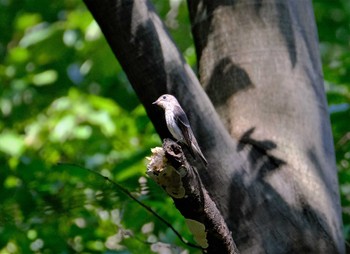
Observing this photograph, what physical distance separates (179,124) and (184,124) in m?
0.02

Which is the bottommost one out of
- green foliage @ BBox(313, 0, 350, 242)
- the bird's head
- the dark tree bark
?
green foliage @ BBox(313, 0, 350, 242)

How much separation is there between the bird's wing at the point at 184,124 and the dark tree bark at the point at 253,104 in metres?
0.18

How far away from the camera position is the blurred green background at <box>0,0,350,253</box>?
3.35 metres

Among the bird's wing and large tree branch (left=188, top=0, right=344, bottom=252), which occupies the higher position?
the bird's wing

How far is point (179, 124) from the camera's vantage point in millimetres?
2326

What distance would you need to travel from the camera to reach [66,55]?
233 inches

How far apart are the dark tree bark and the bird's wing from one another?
18cm

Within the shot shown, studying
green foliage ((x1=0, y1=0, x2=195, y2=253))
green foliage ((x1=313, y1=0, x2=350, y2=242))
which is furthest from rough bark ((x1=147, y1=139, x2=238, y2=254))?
green foliage ((x1=313, y1=0, x2=350, y2=242))

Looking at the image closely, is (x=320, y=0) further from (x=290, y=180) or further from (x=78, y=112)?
(x=290, y=180)

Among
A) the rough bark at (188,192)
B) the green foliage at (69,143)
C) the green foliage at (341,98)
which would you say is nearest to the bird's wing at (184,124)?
the rough bark at (188,192)

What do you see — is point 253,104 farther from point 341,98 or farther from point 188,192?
point 341,98

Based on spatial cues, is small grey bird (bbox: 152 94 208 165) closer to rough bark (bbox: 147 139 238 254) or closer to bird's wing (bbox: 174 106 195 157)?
bird's wing (bbox: 174 106 195 157)

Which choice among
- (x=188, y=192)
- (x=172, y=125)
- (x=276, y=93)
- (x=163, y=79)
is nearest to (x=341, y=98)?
(x=276, y=93)

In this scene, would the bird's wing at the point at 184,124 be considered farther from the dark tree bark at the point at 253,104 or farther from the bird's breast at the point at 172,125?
the dark tree bark at the point at 253,104
